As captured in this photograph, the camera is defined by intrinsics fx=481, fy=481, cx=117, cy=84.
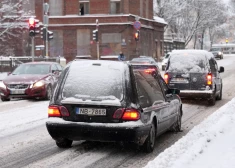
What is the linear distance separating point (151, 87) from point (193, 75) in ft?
23.8

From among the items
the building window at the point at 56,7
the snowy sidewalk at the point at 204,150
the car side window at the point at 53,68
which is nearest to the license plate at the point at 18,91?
the car side window at the point at 53,68

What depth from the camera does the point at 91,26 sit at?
171 ft

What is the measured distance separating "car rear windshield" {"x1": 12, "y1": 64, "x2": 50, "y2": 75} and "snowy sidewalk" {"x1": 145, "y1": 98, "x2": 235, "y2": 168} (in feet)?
31.7

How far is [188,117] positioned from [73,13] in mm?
41928

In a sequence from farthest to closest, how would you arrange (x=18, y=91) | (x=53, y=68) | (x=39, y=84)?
(x=53, y=68) → (x=39, y=84) → (x=18, y=91)

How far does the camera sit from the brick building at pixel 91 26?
50844 mm

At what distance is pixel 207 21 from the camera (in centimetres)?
7119

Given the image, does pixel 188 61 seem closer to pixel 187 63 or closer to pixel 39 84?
pixel 187 63

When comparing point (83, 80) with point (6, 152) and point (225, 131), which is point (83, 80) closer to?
point (6, 152)

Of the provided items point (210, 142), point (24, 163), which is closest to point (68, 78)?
point (24, 163)

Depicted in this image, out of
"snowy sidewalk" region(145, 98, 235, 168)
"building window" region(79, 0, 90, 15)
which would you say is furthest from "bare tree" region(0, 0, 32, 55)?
"snowy sidewalk" region(145, 98, 235, 168)

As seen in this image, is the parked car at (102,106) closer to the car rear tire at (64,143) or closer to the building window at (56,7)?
the car rear tire at (64,143)

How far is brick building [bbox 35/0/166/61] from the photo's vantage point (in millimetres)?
50844

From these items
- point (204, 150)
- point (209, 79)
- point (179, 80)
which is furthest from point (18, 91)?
point (204, 150)
